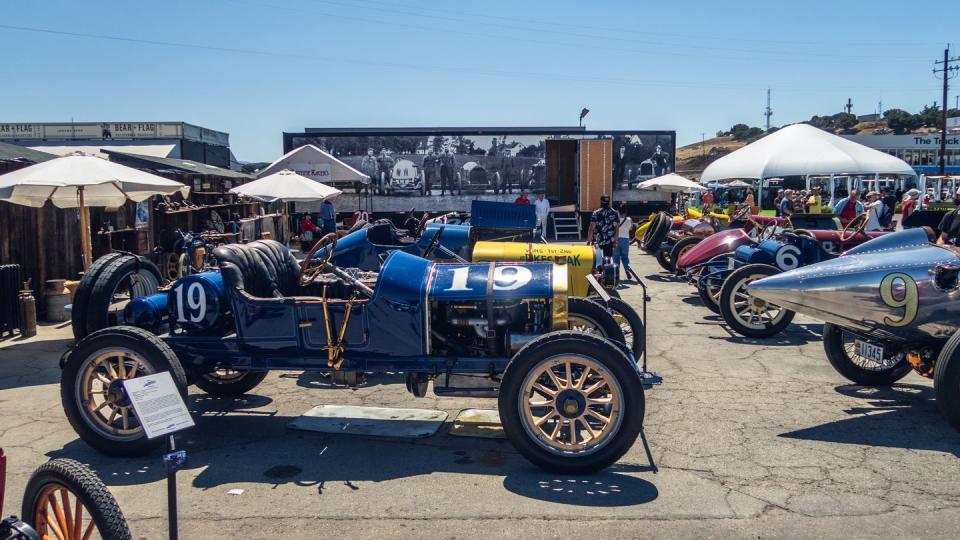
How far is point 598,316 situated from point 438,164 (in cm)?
1794

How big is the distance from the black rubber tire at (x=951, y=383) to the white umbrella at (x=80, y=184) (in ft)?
29.9

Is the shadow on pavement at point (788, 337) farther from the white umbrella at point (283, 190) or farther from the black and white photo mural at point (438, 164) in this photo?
the black and white photo mural at point (438, 164)

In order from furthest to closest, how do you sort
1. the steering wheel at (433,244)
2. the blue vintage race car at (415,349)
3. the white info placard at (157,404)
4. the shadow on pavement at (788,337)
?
the shadow on pavement at (788,337), the steering wheel at (433,244), the blue vintage race car at (415,349), the white info placard at (157,404)

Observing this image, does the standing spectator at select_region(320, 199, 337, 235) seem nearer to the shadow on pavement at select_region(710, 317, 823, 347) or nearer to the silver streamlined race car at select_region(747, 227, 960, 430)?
the shadow on pavement at select_region(710, 317, 823, 347)

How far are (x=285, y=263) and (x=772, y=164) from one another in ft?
34.5

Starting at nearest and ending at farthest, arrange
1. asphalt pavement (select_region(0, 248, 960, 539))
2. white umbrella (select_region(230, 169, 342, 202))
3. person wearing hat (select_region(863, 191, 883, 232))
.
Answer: asphalt pavement (select_region(0, 248, 960, 539))
person wearing hat (select_region(863, 191, 883, 232))
white umbrella (select_region(230, 169, 342, 202))

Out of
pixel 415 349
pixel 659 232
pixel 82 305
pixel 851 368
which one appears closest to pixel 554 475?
pixel 415 349

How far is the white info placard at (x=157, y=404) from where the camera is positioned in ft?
11.2

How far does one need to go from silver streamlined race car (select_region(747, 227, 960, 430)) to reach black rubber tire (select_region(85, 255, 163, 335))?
5.78m

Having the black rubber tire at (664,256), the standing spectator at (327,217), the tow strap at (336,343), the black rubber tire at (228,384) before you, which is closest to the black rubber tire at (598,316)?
the tow strap at (336,343)

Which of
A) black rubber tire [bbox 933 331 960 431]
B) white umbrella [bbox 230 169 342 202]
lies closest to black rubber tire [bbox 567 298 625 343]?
black rubber tire [bbox 933 331 960 431]

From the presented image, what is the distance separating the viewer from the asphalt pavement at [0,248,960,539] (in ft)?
14.1

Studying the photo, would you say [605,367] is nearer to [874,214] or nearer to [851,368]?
[851,368]

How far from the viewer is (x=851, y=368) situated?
715cm
